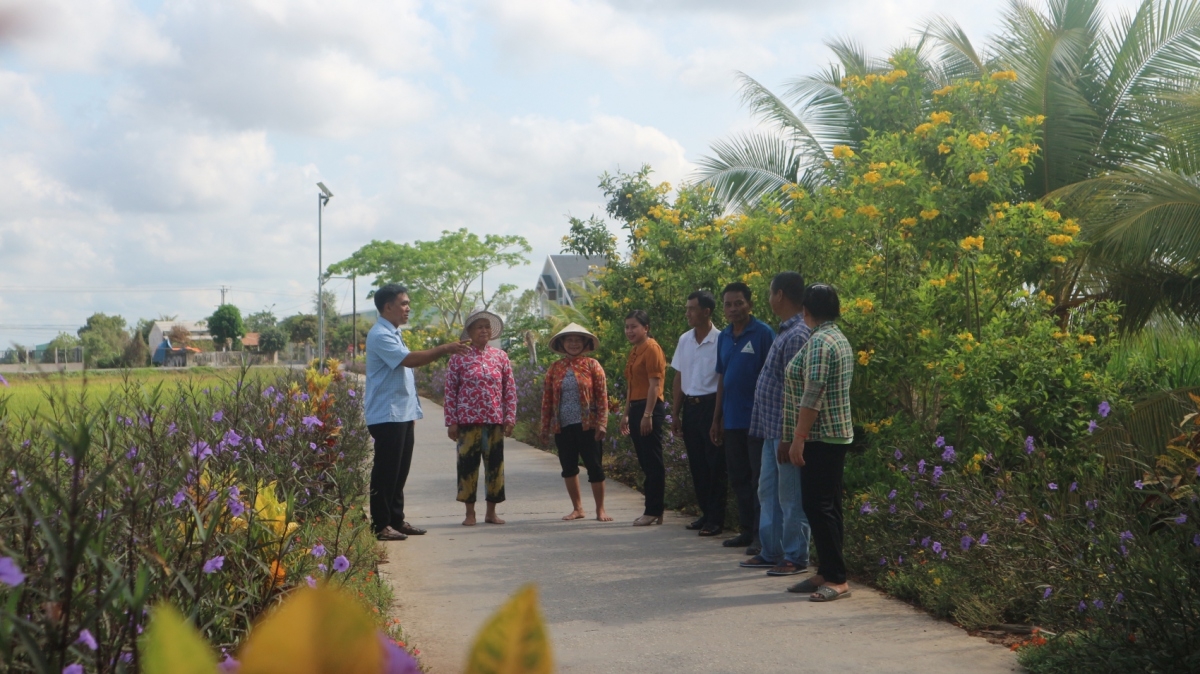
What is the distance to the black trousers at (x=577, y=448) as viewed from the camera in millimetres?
9117

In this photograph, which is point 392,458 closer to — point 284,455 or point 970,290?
point 284,455

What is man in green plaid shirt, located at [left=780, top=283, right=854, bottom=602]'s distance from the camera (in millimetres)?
5934

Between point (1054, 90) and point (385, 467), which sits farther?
point (1054, 90)

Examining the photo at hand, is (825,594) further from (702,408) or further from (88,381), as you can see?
(88,381)

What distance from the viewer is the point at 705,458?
28.1 ft

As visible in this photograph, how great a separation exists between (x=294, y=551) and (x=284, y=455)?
7.66 ft

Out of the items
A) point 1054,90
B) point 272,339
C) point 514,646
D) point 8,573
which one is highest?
point 1054,90

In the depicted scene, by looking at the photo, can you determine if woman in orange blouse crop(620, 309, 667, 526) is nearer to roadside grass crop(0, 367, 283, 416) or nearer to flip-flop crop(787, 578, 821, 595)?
flip-flop crop(787, 578, 821, 595)

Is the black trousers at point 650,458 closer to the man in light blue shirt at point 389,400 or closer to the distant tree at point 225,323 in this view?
the man in light blue shirt at point 389,400

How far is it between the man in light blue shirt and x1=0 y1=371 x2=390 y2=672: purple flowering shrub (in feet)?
1.66

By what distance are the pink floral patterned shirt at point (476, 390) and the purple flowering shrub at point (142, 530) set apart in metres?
1.49

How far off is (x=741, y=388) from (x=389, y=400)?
260cm

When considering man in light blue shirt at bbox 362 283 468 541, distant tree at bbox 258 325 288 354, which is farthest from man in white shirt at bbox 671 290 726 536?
distant tree at bbox 258 325 288 354

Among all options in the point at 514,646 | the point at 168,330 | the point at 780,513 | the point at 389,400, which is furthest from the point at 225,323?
the point at 514,646
